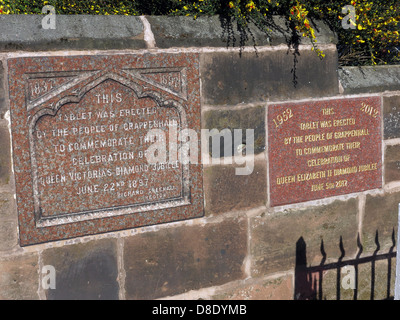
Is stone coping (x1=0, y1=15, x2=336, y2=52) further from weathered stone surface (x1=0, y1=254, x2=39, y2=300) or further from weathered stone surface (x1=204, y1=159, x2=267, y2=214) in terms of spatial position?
weathered stone surface (x1=0, y1=254, x2=39, y2=300)

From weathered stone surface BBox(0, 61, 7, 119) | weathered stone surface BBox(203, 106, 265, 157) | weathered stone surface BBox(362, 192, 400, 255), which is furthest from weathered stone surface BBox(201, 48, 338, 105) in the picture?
weathered stone surface BBox(0, 61, 7, 119)

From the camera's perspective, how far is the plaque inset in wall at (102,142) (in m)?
2.89

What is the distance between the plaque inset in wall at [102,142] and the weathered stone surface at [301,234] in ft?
1.97

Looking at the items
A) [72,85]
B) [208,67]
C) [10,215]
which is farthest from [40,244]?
[208,67]

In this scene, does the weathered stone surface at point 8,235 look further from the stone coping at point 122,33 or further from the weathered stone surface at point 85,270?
the stone coping at point 122,33

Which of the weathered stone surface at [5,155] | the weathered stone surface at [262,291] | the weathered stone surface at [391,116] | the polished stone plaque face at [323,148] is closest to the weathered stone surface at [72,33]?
the weathered stone surface at [5,155]

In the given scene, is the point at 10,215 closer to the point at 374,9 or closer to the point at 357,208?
the point at 357,208

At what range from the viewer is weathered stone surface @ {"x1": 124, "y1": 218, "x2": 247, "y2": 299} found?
10.9 feet

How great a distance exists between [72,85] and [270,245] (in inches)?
74.0

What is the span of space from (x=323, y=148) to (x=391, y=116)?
75cm

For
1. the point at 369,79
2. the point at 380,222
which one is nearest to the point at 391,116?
the point at 369,79

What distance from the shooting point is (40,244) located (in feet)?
9.89

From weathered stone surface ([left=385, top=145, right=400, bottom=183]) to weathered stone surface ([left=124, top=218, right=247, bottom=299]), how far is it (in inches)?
55.7

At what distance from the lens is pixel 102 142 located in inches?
121
